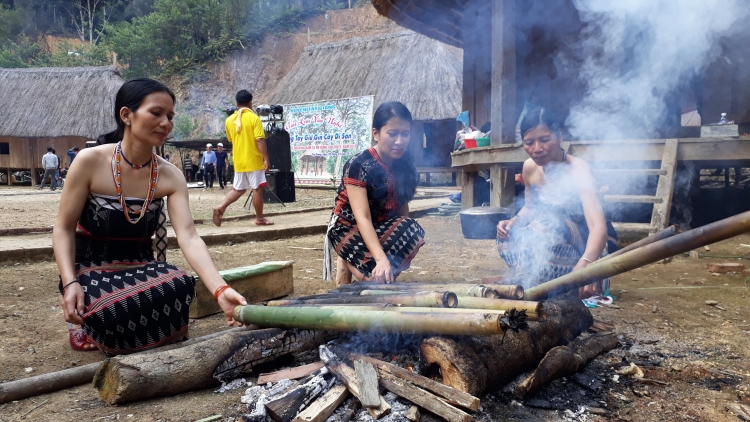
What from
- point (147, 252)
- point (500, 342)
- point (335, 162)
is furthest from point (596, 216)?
point (335, 162)

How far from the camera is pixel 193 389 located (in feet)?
7.07

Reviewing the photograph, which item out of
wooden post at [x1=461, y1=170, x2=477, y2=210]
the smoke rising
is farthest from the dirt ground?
wooden post at [x1=461, y1=170, x2=477, y2=210]

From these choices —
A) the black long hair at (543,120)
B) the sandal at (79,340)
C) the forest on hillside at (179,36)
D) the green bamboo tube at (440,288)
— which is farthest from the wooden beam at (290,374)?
the forest on hillside at (179,36)

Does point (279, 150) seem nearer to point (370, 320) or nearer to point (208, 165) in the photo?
point (208, 165)

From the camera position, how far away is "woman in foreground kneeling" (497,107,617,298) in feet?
10.1

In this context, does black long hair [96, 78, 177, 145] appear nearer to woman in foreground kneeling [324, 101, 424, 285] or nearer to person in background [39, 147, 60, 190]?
woman in foreground kneeling [324, 101, 424, 285]

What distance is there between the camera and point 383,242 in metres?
3.32

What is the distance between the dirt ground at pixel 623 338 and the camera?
1983mm

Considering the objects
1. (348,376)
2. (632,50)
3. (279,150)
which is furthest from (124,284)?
(279,150)

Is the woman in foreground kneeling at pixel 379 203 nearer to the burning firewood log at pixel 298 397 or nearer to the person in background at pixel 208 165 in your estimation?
the burning firewood log at pixel 298 397

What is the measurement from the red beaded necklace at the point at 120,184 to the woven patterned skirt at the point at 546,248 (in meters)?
2.11

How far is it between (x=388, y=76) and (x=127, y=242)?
60.8 feet

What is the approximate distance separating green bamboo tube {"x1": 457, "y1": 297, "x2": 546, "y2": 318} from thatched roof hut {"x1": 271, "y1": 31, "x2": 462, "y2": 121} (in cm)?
1694

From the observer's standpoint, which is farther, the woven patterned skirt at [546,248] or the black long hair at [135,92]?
the woven patterned skirt at [546,248]
